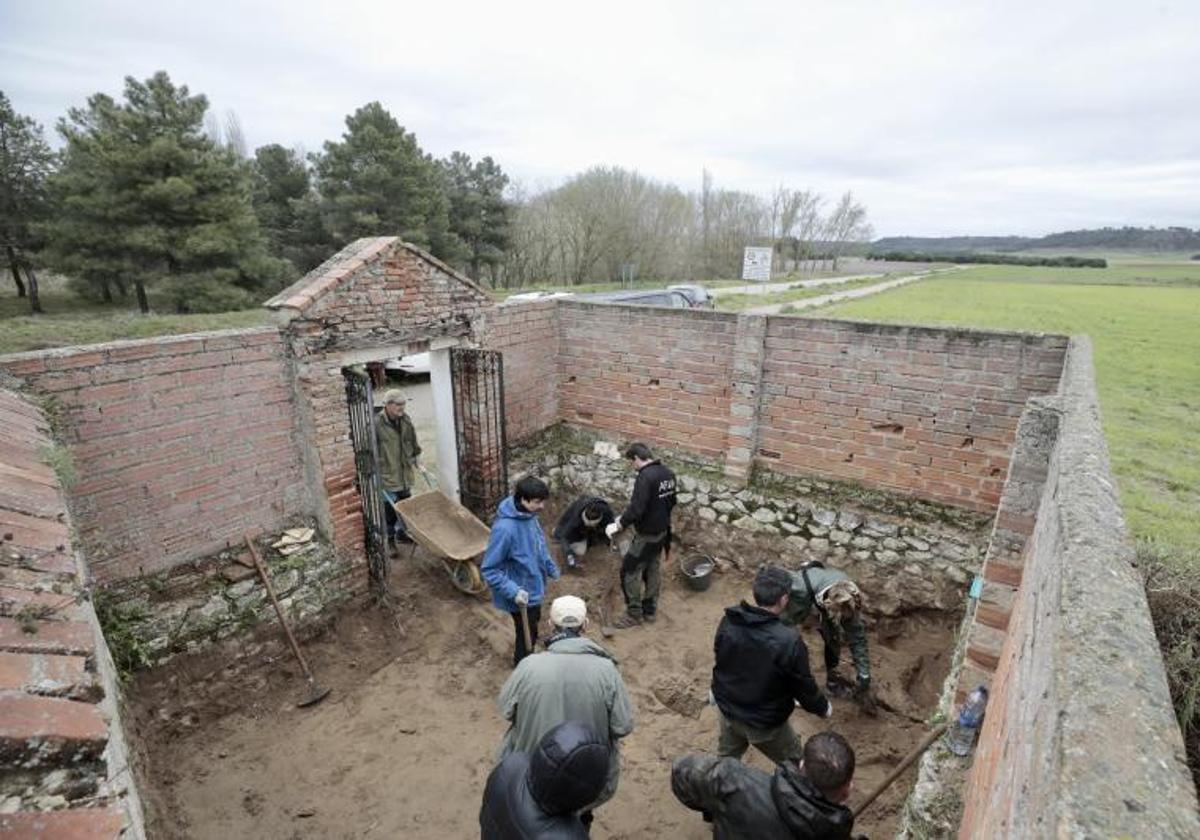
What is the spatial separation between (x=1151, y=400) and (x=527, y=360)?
11.7 metres

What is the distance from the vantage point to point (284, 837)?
4027mm

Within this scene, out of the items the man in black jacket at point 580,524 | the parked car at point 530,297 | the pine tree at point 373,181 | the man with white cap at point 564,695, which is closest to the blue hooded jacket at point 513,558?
the man with white cap at point 564,695

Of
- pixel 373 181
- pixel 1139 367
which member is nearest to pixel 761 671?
pixel 1139 367

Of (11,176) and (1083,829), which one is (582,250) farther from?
(1083,829)

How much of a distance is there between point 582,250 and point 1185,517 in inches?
1326

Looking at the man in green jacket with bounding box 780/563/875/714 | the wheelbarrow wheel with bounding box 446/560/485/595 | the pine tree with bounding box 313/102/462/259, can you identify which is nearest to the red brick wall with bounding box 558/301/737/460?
the man in green jacket with bounding box 780/563/875/714

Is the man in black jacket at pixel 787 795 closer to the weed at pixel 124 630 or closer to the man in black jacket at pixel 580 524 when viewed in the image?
the man in black jacket at pixel 580 524

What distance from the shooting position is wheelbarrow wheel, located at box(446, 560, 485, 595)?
6270 millimetres

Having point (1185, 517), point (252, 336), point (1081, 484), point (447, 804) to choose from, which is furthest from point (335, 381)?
point (1185, 517)

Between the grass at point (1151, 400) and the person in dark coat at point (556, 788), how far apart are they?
1.94 metres

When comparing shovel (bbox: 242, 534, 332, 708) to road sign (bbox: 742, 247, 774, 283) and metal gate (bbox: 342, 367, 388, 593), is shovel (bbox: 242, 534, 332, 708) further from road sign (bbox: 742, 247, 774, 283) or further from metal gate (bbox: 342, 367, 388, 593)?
road sign (bbox: 742, 247, 774, 283)

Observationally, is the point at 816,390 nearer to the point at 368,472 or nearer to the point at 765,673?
the point at 765,673

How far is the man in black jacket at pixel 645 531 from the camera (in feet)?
18.8

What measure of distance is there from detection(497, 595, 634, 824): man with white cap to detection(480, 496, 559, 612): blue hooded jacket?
Result: 4.57 ft
